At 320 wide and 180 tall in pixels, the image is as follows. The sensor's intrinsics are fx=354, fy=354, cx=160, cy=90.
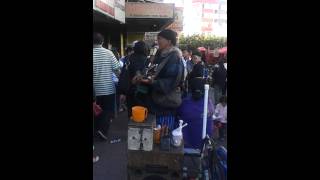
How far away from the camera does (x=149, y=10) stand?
2.00 metres

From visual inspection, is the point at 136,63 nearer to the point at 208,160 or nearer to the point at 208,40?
the point at 208,40

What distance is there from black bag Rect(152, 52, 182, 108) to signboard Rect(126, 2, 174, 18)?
300 millimetres

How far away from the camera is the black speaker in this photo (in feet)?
6.48

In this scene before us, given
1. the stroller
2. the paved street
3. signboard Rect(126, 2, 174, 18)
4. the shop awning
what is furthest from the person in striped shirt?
the stroller

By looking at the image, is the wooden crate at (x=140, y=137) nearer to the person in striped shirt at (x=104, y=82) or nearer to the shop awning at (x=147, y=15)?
the person in striped shirt at (x=104, y=82)

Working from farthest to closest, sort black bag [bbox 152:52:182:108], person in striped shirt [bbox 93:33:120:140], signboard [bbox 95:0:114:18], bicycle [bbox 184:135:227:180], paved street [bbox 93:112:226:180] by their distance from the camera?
1. person in striped shirt [bbox 93:33:120:140]
2. black bag [bbox 152:52:182:108]
3. paved street [bbox 93:112:226:180]
4. bicycle [bbox 184:135:227:180]
5. signboard [bbox 95:0:114:18]

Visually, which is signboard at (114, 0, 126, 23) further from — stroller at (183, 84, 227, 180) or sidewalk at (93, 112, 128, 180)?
sidewalk at (93, 112, 128, 180)

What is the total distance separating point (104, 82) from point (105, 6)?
1.02 m
